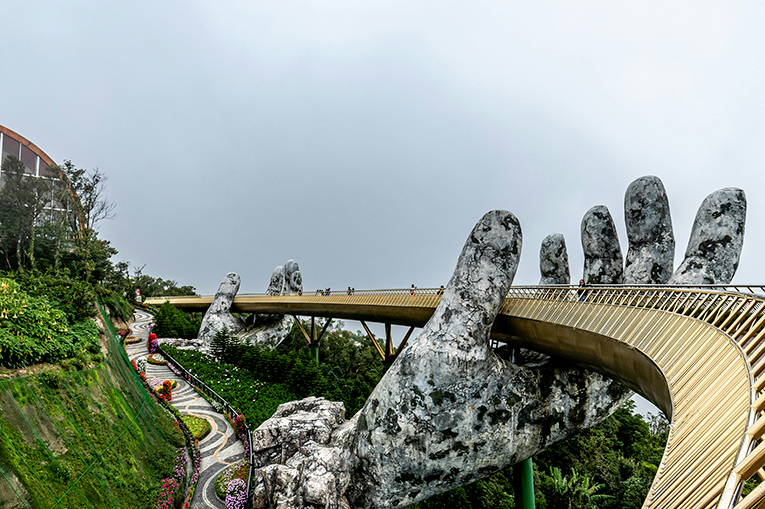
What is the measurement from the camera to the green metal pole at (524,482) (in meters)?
12.9

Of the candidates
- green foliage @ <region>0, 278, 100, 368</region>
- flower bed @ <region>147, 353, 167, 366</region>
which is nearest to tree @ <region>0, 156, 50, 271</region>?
flower bed @ <region>147, 353, 167, 366</region>

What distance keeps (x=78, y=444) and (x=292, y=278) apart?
80.6ft

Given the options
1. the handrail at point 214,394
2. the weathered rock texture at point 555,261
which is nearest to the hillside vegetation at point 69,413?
the handrail at point 214,394

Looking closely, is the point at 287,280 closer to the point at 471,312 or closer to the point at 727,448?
the point at 471,312

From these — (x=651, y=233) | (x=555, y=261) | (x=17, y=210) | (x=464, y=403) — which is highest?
(x=17, y=210)

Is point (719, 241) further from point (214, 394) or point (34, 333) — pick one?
point (214, 394)

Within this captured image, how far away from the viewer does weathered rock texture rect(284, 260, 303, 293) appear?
1319 inches

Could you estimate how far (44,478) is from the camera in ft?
25.3

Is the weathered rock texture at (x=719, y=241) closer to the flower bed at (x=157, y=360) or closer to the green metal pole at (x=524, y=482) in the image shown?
the green metal pole at (x=524, y=482)

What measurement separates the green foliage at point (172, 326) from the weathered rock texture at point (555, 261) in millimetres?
29137

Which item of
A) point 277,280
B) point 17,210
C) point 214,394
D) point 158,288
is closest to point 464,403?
point 214,394

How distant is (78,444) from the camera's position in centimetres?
919

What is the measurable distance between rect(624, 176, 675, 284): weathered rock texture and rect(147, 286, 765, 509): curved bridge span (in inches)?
148

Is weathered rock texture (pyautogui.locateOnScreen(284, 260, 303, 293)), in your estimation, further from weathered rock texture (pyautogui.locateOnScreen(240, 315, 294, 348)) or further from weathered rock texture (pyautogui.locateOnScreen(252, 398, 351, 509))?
weathered rock texture (pyautogui.locateOnScreen(252, 398, 351, 509))
